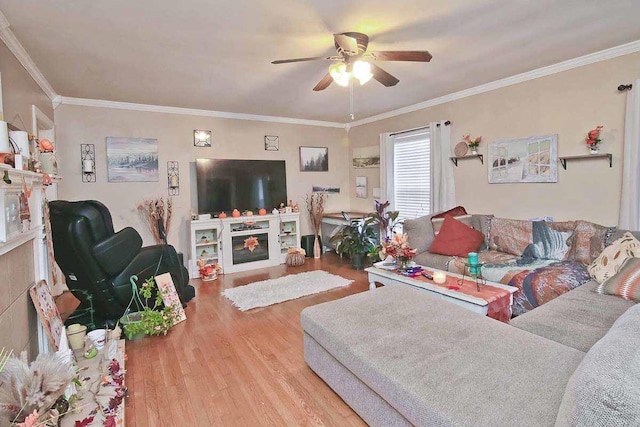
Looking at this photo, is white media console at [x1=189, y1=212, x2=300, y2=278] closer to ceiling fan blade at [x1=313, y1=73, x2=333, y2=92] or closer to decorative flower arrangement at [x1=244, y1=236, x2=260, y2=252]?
decorative flower arrangement at [x1=244, y1=236, x2=260, y2=252]

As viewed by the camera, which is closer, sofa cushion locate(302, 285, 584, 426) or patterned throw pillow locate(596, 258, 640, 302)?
sofa cushion locate(302, 285, 584, 426)

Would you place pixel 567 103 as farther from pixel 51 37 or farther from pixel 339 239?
pixel 51 37

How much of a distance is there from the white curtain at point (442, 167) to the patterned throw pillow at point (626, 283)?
2180 mm

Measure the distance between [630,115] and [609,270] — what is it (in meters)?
1.44

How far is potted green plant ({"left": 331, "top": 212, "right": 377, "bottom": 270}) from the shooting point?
15.7 feet

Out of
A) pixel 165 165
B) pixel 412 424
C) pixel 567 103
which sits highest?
pixel 567 103

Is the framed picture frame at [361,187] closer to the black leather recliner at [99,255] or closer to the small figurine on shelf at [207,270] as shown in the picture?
the small figurine on shelf at [207,270]

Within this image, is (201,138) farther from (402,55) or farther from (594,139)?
(594,139)

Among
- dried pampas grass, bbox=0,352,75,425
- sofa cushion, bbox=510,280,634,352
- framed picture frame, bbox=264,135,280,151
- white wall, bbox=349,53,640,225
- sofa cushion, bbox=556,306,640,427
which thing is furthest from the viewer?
framed picture frame, bbox=264,135,280,151

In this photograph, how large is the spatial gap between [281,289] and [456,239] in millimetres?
2080

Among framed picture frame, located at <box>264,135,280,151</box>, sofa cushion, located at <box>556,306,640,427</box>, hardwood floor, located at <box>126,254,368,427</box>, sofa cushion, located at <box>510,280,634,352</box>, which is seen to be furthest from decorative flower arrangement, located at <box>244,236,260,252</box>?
sofa cushion, located at <box>556,306,640,427</box>

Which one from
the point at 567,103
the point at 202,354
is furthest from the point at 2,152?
the point at 567,103

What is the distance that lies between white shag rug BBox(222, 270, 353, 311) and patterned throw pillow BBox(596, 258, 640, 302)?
2.48 metres

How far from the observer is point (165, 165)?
4715 millimetres
